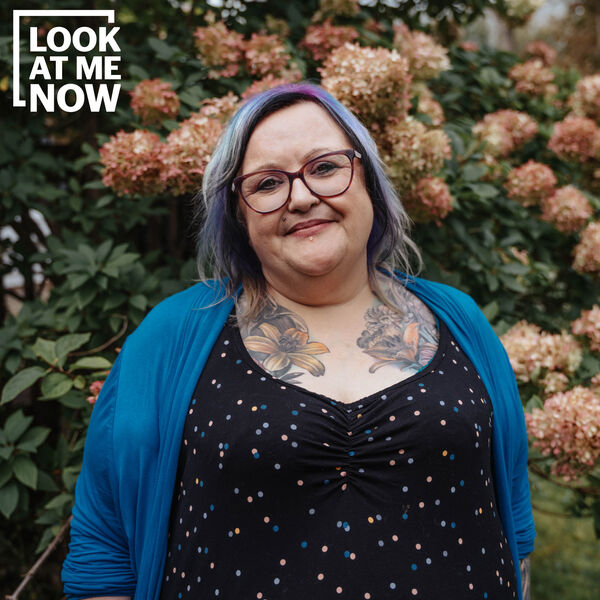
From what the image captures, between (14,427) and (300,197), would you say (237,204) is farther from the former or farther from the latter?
(14,427)

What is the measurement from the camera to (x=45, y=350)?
6.64 ft

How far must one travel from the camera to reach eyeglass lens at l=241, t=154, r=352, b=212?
154 centimetres

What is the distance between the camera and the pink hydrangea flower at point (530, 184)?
2379 mm

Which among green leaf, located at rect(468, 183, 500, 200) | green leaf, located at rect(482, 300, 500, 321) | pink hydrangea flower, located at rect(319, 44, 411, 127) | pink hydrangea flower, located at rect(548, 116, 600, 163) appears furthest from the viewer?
pink hydrangea flower, located at rect(548, 116, 600, 163)

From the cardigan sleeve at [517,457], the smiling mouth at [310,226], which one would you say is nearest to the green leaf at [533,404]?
the cardigan sleeve at [517,457]

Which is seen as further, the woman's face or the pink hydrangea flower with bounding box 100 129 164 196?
the pink hydrangea flower with bounding box 100 129 164 196

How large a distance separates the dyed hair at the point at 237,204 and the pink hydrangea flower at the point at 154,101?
19.9 inches

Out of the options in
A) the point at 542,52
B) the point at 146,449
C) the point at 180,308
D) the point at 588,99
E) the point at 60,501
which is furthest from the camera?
the point at 542,52

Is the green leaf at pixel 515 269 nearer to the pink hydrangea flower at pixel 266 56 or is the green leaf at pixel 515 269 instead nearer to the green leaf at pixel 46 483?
the pink hydrangea flower at pixel 266 56

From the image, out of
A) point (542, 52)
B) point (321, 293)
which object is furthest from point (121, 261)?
point (542, 52)

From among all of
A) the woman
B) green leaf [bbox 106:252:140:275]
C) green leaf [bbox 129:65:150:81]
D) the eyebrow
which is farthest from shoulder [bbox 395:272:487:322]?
green leaf [bbox 129:65:150:81]

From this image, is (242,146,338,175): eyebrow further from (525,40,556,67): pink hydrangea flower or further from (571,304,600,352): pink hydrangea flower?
(525,40,556,67): pink hydrangea flower

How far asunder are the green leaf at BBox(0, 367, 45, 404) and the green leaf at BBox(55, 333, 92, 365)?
79 mm

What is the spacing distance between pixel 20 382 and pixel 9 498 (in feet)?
1.19
